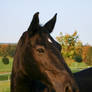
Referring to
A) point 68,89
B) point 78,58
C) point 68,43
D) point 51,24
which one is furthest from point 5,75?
point 78,58

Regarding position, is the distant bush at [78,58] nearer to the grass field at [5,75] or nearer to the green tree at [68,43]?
the grass field at [5,75]

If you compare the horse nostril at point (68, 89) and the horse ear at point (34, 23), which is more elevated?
the horse ear at point (34, 23)

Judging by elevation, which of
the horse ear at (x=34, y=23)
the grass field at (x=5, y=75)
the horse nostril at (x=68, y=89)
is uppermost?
the horse ear at (x=34, y=23)

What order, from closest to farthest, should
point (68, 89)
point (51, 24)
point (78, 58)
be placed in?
point (68, 89) < point (51, 24) < point (78, 58)

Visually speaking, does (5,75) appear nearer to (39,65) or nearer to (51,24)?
(51,24)

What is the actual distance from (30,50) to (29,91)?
0.71 metres

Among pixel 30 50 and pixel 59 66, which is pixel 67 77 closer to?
pixel 59 66

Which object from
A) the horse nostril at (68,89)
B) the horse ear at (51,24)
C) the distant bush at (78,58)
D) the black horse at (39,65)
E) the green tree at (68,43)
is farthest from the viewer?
the distant bush at (78,58)

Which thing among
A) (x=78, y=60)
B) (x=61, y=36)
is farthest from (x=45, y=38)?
(x=78, y=60)

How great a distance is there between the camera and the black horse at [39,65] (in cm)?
321

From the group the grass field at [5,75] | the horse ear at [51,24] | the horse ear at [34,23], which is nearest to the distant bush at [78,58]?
the grass field at [5,75]

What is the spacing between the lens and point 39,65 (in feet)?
11.2

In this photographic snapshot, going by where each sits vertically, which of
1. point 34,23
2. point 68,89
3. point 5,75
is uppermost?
point 34,23

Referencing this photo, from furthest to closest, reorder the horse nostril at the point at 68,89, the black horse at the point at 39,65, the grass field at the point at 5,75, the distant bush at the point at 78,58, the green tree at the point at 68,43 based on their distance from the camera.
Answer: the distant bush at the point at 78,58, the green tree at the point at 68,43, the grass field at the point at 5,75, the black horse at the point at 39,65, the horse nostril at the point at 68,89
